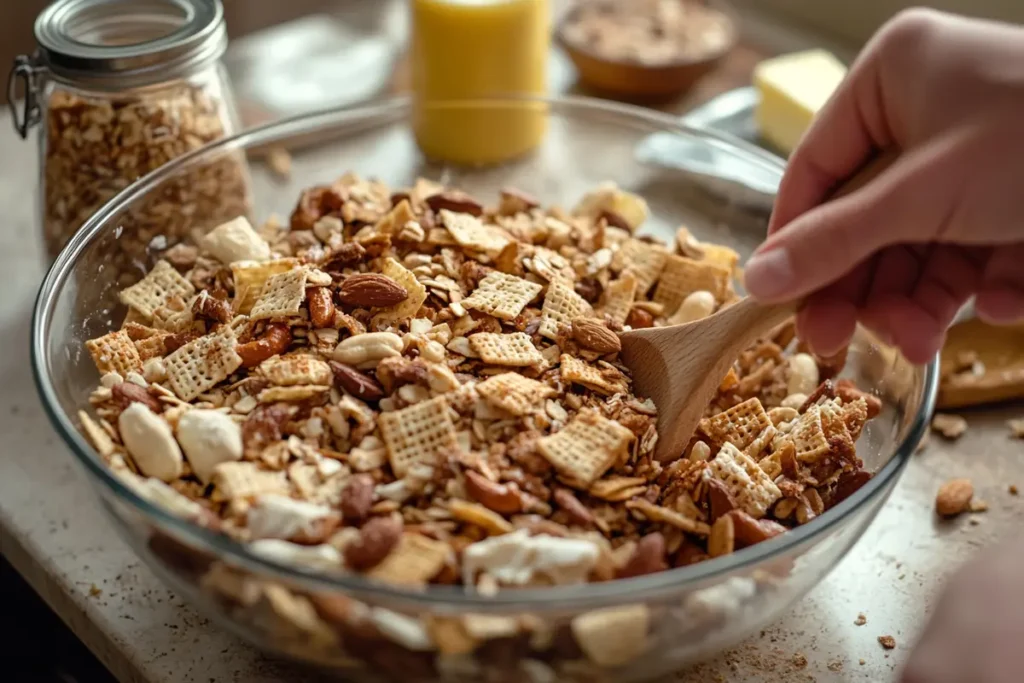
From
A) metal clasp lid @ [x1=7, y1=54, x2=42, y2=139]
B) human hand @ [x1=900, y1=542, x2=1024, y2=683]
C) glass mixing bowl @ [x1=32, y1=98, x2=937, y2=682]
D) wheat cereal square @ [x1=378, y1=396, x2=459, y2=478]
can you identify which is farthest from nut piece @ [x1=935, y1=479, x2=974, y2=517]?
metal clasp lid @ [x1=7, y1=54, x2=42, y2=139]

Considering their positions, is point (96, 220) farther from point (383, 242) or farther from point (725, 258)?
point (725, 258)

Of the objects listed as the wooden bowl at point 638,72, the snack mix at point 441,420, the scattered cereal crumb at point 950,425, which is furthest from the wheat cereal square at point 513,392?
the wooden bowl at point 638,72

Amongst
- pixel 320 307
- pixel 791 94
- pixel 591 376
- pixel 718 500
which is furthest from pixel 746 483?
pixel 791 94

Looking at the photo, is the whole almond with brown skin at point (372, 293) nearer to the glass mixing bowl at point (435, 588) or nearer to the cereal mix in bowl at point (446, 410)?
the cereal mix in bowl at point (446, 410)

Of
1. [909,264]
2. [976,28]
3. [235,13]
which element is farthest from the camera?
[235,13]

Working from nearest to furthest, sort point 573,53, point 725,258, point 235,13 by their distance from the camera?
point 725,258 → point 573,53 → point 235,13

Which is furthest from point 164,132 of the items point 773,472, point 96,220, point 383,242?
point 773,472

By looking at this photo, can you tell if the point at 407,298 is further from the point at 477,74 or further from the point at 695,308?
the point at 477,74
